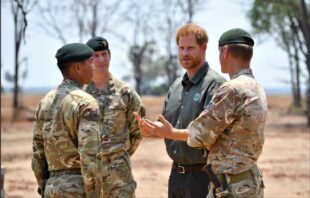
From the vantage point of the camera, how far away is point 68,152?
4477 mm

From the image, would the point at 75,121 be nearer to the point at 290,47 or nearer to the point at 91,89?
the point at 91,89

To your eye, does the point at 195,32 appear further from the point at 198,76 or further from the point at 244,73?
the point at 244,73

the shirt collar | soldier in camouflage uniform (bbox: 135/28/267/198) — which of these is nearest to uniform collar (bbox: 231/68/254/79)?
soldier in camouflage uniform (bbox: 135/28/267/198)

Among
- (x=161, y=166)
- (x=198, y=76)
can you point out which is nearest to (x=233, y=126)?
(x=198, y=76)

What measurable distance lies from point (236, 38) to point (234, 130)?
610mm

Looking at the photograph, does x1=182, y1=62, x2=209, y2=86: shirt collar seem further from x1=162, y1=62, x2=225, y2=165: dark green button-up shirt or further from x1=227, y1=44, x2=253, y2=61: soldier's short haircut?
x1=227, y1=44, x2=253, y2=61: soldier's short haircut

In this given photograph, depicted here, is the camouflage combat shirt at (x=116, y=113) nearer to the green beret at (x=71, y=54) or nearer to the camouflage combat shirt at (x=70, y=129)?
the camouflage combat shirt at (x=70, y=129)

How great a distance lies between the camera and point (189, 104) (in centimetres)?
494

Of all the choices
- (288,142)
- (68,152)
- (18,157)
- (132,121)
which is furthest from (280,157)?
(68,152)

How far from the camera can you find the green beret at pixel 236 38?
4.16m

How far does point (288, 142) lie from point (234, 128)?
16268 mm

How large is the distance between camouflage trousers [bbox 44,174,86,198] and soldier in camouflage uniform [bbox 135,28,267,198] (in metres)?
0.77

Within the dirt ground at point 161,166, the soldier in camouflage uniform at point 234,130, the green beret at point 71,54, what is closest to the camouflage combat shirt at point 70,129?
the green beret at point 71,54

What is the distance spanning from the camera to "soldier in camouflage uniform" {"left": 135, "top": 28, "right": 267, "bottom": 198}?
4.03 m
